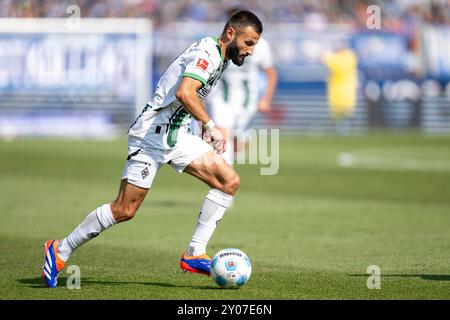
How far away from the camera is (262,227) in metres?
13.1

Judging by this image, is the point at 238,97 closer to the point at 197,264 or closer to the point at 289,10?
the point at 197,264

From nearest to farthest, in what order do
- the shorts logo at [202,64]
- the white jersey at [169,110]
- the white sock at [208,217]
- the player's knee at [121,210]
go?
the shorts logo at [202,64]
the player's knee at [121,210]
the white jersey at [169,110]
the white sock at [208,217]

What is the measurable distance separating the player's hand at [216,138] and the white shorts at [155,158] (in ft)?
1.22

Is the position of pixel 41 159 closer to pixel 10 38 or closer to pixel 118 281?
pixel 10 38

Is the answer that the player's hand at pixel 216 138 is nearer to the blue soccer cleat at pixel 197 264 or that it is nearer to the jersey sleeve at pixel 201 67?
the jersey sleeve at pixel 201 67

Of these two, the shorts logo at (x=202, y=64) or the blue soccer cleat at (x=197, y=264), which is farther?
the blue soccer cleat at (x=197, y=264)

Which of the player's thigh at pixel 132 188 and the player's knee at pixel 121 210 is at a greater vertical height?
the player's thigh at pixel 132 188

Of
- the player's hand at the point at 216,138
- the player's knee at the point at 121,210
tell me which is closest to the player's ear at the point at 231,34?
Answer: the player's hand at the point at 216,138

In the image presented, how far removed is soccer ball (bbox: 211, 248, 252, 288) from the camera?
26.9ft

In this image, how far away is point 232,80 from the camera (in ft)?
51.9

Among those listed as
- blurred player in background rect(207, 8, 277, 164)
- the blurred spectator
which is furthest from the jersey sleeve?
the blurred spectator

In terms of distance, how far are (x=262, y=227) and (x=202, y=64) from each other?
505 centimetres

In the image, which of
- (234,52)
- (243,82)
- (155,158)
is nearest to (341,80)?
(243,82)

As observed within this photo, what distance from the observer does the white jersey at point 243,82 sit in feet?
51.6
